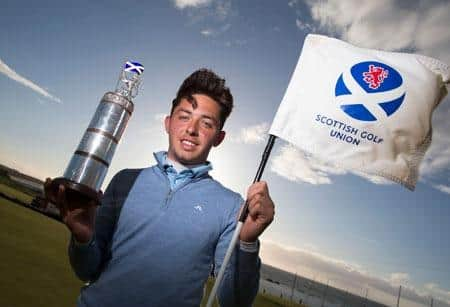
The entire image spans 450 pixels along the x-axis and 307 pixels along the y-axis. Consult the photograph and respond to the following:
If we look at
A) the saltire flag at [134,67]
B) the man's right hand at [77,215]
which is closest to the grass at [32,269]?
the man's right hand at [77,215]

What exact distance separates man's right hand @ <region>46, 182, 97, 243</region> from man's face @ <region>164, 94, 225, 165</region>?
0.86 metres

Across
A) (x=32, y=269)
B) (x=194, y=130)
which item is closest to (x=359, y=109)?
(x=194, y=130)

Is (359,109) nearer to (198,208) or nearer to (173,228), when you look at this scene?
(198,208)

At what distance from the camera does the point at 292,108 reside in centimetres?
310

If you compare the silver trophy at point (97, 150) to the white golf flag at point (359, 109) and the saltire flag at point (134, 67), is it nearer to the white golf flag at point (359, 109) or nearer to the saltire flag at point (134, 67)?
the saltire flag at point (134, 67)

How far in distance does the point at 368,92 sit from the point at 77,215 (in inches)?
114

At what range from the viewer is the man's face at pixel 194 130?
2643 mm

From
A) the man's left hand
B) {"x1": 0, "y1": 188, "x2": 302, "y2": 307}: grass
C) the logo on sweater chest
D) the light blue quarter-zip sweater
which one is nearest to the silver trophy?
the light blue quarter-zip sweater

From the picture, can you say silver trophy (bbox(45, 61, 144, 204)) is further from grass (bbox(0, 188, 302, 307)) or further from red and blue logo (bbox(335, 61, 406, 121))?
grass (bbox(0, 188, 302, 307))

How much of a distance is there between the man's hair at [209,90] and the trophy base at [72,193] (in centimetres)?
120

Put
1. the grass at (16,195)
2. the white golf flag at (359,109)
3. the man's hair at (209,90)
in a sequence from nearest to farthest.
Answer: the man's hair at (209,90) → the white golf flag at (359,109) → the grass at (16,195)

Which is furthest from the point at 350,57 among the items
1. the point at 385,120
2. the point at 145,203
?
the point at 145,203

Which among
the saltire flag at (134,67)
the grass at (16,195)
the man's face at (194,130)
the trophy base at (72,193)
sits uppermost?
the saltire flag at (134,67)

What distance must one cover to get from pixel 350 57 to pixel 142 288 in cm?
291
